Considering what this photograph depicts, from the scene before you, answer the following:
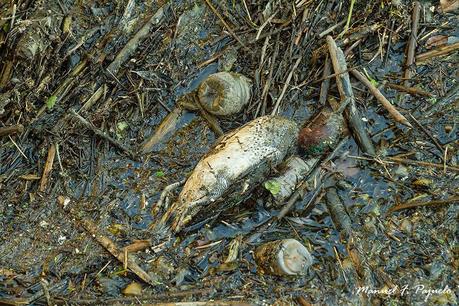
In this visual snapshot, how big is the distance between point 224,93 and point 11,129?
1.58 meters

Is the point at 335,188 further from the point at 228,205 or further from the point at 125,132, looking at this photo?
the point at 125,132

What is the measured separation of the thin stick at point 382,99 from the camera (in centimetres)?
391

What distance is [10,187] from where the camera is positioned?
3.83m

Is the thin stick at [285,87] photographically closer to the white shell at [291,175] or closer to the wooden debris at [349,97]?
the wooden debris at [349,97]

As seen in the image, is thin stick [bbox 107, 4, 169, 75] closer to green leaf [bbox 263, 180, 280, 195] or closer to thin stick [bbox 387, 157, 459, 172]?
green leaf [bbox 263, 180, 280, 195]

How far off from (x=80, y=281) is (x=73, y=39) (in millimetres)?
1907

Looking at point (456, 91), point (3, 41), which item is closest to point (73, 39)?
point (3, 41)

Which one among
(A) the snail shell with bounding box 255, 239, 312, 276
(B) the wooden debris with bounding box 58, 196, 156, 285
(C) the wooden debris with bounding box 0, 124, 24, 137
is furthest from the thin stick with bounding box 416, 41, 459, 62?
(C) the wooden debris with bounding box 0, 124, 24, 137

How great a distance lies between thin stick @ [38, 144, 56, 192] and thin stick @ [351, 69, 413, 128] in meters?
2.37

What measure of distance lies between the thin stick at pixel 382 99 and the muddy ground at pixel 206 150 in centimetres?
8

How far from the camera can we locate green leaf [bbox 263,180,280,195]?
365cm

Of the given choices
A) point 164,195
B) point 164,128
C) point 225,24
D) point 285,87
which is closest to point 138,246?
point 164,195

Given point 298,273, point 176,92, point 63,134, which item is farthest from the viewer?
point 176,92

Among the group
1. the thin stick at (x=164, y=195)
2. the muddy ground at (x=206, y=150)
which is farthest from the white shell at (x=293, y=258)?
the thin stick at (x=164, y=195)
